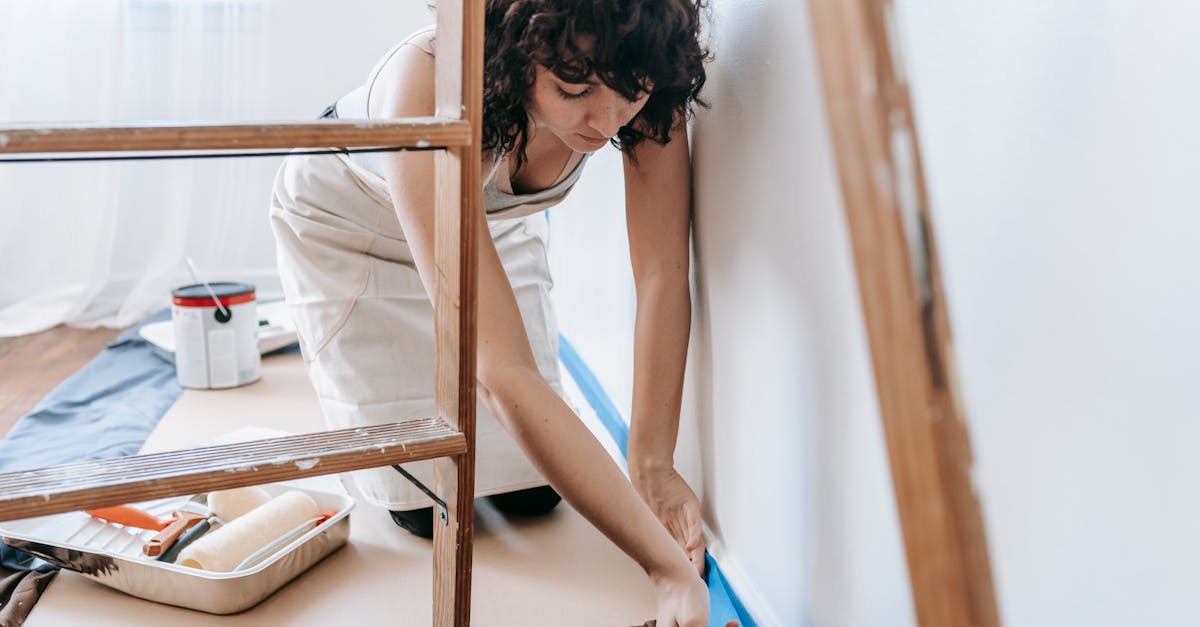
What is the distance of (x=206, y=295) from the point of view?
216 centimetres

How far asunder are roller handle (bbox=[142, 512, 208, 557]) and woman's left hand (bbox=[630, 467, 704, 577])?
614mm

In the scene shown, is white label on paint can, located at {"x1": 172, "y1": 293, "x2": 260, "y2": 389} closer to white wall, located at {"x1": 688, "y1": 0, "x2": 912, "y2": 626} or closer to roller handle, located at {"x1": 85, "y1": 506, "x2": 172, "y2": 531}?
roller handle, located at {"x1": 85, "y1": 506, "x2": 172, "y2": 531}

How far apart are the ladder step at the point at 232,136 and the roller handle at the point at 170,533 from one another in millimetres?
745

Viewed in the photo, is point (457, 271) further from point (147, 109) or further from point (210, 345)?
point (147, 109)

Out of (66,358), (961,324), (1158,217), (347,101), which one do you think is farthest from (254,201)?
(1158,217)

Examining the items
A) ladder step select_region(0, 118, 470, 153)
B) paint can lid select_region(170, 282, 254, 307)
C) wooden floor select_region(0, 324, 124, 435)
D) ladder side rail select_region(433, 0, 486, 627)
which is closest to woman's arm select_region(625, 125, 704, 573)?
ladder side rail select_region(433, 0, 486, 627)

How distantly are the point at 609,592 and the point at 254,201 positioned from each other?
6.67ft

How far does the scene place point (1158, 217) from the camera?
573 mm

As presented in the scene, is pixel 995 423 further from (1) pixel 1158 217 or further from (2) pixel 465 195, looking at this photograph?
(2) pixel 465 195

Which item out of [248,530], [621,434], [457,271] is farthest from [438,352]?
[621,434]

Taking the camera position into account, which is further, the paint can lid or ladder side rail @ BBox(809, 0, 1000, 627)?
the paint can lid

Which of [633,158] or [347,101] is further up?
[347,101]

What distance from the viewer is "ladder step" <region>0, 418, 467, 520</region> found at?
0.79 meters

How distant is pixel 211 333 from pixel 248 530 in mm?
945
